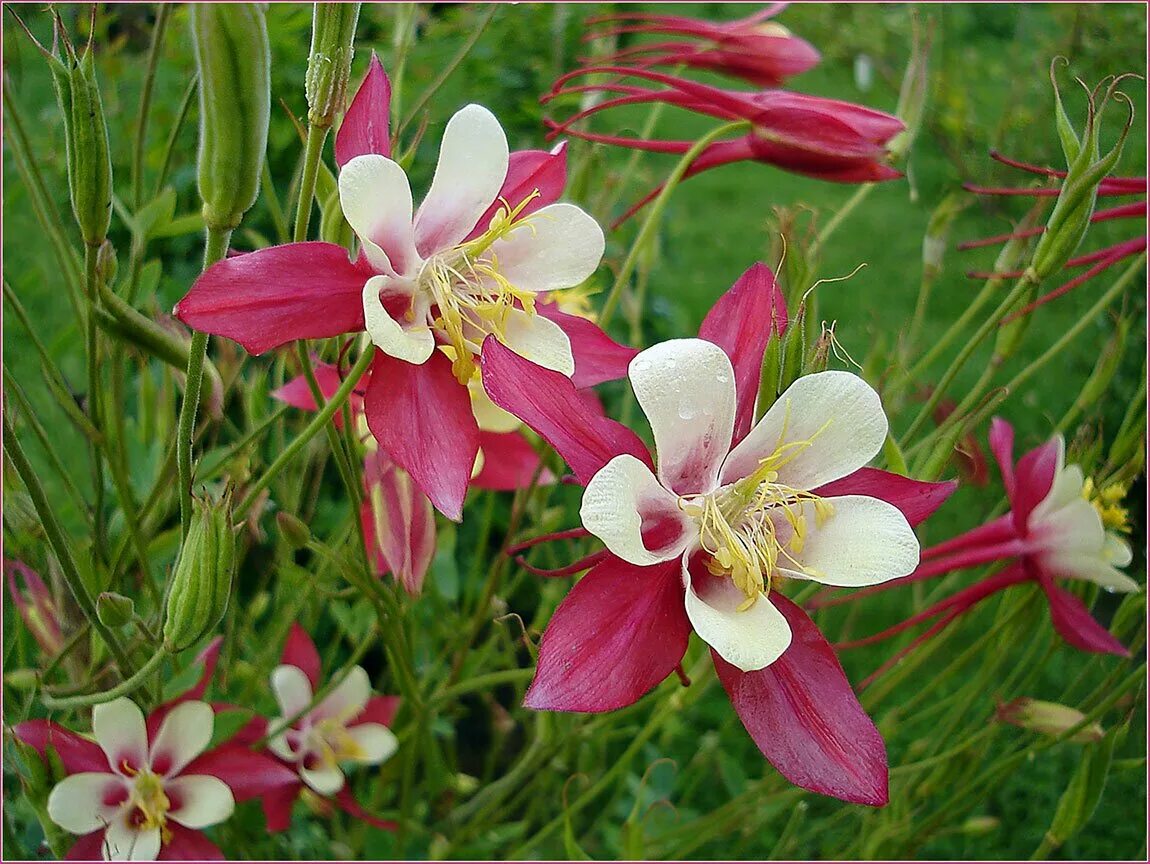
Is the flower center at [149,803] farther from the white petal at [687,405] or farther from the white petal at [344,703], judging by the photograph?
the white petal at [687,405]

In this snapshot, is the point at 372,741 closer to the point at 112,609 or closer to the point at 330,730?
the point at 330,730

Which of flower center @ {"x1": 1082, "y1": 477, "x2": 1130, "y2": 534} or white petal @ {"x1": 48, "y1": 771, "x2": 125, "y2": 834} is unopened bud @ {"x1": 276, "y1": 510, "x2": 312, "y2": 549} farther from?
flower center @ {"x1": 1082, "y1": 477, "x2": 1130, "y2": 534}

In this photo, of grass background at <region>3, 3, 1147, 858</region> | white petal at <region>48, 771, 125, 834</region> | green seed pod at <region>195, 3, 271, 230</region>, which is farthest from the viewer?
grass background at <region>3, 3, 1147, 858</region>

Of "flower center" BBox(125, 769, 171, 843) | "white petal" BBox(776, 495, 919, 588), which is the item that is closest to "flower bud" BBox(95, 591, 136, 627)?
"flower center" BBox(125, 769, 171, 843)

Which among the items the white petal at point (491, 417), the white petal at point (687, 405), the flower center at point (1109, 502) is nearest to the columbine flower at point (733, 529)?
the white petal at point (687, 405)

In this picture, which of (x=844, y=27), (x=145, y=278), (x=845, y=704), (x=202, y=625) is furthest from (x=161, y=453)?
(x=844, y=27)

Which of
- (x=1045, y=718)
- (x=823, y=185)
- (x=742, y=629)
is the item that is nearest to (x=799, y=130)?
(x=742, y=629)
